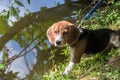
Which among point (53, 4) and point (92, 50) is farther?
point (53, 4)

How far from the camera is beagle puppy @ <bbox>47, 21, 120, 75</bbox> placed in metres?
5.54

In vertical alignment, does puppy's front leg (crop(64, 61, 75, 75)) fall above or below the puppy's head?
below

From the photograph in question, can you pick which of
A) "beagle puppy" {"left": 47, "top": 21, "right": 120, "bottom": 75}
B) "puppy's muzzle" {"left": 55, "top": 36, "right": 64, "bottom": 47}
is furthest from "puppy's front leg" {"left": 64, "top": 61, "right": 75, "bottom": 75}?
"puppy's muzzle" {"left": 55, "top": 36, "right": 64, "bottom": 47}

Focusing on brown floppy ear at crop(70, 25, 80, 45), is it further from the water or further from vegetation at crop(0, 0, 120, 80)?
the water

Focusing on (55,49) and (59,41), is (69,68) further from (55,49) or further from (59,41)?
(55,49)

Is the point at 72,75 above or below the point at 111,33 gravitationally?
below

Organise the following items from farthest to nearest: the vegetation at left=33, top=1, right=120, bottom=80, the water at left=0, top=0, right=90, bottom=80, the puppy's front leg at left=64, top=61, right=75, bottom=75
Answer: the water at left=0, top=0, right=90, bottom=80, the puppy's front leg at left=64, top=61, right=75, bottom=75, the vegetation at left=33, top=1, right=120, bottom=80

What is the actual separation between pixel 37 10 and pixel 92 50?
347 cm

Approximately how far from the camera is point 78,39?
577cm

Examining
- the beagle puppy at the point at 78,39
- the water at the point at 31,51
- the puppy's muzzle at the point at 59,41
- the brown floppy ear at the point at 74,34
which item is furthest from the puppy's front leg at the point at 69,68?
the water at the point at 31,51

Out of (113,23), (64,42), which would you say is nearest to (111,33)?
(64,42)

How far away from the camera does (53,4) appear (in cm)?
930

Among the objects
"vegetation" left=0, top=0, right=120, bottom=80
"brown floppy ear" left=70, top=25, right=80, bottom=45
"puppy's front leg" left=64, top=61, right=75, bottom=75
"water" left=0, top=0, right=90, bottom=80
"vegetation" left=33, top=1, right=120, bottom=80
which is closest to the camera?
"vegetation" left=33, top=1, right=120, bottom=80

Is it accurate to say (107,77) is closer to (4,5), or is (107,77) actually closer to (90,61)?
(90,61)
